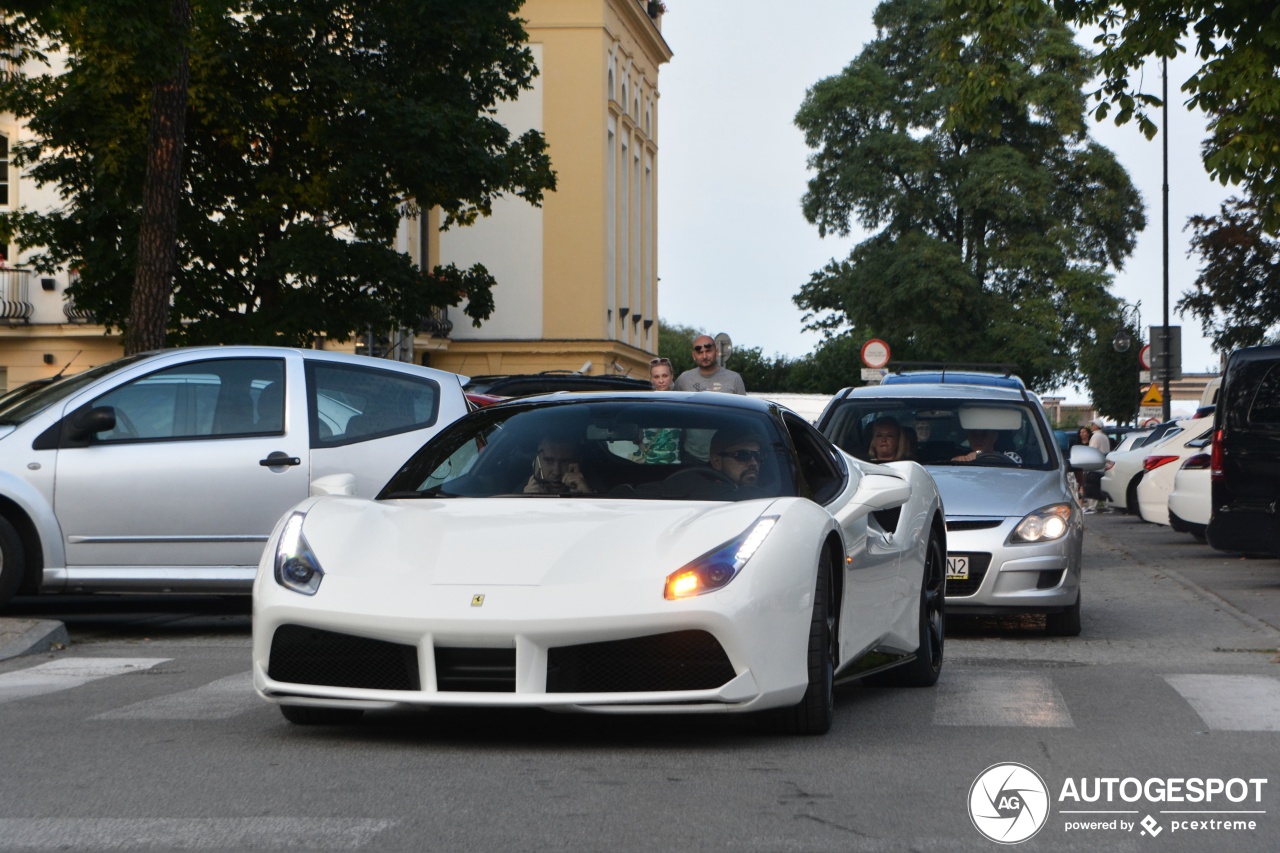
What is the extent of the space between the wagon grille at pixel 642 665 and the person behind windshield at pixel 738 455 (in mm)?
1037

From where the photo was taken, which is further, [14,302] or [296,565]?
[14,302]

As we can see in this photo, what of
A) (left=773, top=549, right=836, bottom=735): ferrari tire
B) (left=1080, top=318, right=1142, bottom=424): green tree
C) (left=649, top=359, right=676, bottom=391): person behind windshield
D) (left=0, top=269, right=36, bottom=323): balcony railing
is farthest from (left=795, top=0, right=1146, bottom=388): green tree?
(left=773, top=549, right=836, bottom=735): ferrari tire

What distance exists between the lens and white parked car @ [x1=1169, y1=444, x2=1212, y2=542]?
1952cm

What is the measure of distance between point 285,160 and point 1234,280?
80.6ft

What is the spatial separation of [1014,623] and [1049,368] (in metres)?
45.8

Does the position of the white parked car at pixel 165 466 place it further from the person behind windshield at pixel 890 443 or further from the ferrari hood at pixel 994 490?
the ferrari hood at pixel 994 490

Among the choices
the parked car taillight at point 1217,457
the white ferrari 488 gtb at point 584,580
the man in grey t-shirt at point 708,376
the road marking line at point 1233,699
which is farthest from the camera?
the parked car taillight at point 1217,457

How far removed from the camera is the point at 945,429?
41.3 ft

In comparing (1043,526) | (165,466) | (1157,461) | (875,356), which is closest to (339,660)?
(165,466)

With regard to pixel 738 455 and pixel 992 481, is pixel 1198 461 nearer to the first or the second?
pixel 992 481

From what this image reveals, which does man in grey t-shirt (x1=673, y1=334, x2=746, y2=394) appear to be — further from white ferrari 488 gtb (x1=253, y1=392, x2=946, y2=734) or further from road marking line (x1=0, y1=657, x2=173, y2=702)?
white ferrari 488 gtb (x1=253, y1=392, x2=946, y2=734)

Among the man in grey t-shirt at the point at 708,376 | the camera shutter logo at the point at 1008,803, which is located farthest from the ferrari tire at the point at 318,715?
the man in grey t-shirt at the point at 708,376

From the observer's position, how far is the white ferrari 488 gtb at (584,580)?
19.7ft

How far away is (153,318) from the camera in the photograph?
59.3 ft
